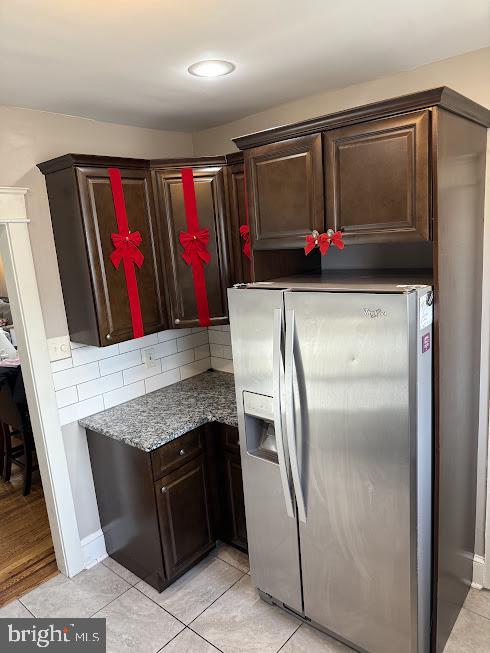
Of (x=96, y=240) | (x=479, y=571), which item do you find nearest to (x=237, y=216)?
(x=96, y=240)

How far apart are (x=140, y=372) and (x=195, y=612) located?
136 cm

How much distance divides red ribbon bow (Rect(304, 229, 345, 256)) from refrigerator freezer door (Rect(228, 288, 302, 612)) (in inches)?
9.9

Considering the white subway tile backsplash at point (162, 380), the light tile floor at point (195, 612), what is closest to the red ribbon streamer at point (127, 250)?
the white subway tile backsplash at point (162, 380)

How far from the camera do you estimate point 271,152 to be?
2012 mm

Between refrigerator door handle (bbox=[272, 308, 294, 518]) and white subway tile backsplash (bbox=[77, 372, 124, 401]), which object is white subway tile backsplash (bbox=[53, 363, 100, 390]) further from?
refrigerator door handle (bbox=[272, 308, 294, 518])

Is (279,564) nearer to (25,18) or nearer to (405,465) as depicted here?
(405,465)

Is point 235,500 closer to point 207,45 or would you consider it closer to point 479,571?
point 479,571

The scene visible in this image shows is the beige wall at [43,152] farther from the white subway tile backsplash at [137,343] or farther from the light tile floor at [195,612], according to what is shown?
the light tile floor at [195,612]

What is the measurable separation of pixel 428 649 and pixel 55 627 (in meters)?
1.76

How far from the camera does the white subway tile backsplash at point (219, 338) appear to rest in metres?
3.27

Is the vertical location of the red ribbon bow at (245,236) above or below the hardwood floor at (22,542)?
above

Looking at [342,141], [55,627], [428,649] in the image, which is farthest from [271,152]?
[55,627]

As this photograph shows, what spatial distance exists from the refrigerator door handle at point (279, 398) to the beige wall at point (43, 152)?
4.15ft

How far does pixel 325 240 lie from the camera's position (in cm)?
190
